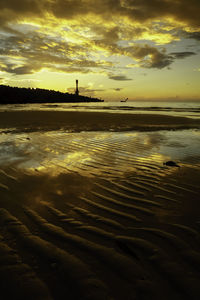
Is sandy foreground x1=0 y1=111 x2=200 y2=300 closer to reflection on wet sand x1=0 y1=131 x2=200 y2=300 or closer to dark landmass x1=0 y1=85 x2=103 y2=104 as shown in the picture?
reflection on wet sand x1=0 y1=131 x2=200 y2=300

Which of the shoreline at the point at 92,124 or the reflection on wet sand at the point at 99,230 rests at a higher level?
the shoreline at the point at 92,124

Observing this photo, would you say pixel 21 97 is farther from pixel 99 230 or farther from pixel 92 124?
pixel 99 230

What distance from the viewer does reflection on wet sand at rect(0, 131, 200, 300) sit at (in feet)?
5.67

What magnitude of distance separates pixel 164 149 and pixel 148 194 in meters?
3.54

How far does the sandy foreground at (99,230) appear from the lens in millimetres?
1724

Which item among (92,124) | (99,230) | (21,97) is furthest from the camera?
(21,97)

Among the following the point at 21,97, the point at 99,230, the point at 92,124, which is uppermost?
the point at 21,97

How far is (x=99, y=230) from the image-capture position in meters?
2.45

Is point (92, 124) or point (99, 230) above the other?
point (92, 124)

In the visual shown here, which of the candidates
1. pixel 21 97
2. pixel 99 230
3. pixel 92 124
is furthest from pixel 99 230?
pixel 21 97

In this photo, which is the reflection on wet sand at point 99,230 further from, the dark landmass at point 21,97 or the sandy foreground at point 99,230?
the dark landmass at point 21,97

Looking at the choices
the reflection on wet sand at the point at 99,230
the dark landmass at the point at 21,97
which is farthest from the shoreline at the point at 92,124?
the dark landmass at the point at 21,97

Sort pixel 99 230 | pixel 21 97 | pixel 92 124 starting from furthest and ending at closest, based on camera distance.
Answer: pixel 21 97
pixel 92 124
pixel 99 230

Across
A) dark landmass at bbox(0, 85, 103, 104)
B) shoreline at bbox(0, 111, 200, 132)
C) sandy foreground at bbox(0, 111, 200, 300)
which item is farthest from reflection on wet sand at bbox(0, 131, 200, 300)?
dark landmass at bbox(0, 85, 103, 104)
